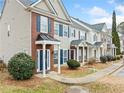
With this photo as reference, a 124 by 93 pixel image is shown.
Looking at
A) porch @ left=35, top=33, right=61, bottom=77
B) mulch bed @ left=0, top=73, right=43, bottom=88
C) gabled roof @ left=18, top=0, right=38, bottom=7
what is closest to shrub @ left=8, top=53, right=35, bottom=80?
mulch bed @ left=0, top=73, right=43, bottom=88

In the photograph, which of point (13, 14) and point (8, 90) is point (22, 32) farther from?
point (8, 90)

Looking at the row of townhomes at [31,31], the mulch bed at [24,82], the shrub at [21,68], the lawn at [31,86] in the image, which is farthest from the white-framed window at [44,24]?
the mulch bed at [24,82]

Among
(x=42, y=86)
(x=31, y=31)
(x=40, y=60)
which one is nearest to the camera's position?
(x=42, y=86)

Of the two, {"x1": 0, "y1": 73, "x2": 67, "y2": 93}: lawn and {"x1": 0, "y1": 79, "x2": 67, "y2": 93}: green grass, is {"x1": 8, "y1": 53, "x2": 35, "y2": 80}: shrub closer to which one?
{"x1": 0, "y1": 73, "x2": 67, "y2": 93}: lawn

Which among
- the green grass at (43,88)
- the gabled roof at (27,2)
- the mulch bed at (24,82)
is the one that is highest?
the gabled roof at (27,2)

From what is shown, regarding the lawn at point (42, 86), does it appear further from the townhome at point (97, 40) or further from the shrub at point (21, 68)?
the townhome at point (97, 40)

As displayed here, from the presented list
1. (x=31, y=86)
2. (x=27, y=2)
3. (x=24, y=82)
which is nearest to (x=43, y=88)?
(x=31, y=86)

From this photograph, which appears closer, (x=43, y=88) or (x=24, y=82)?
(x=43, y=88)

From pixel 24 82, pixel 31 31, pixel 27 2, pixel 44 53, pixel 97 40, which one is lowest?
pixel 24 82

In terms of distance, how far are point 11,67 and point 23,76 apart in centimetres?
123

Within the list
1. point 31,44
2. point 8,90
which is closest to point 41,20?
point 31,44

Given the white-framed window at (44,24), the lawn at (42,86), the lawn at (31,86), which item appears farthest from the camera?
the white-framed window at (44,24)

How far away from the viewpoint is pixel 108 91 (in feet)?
52.6

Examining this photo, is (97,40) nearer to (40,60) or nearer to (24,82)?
(40,60)
